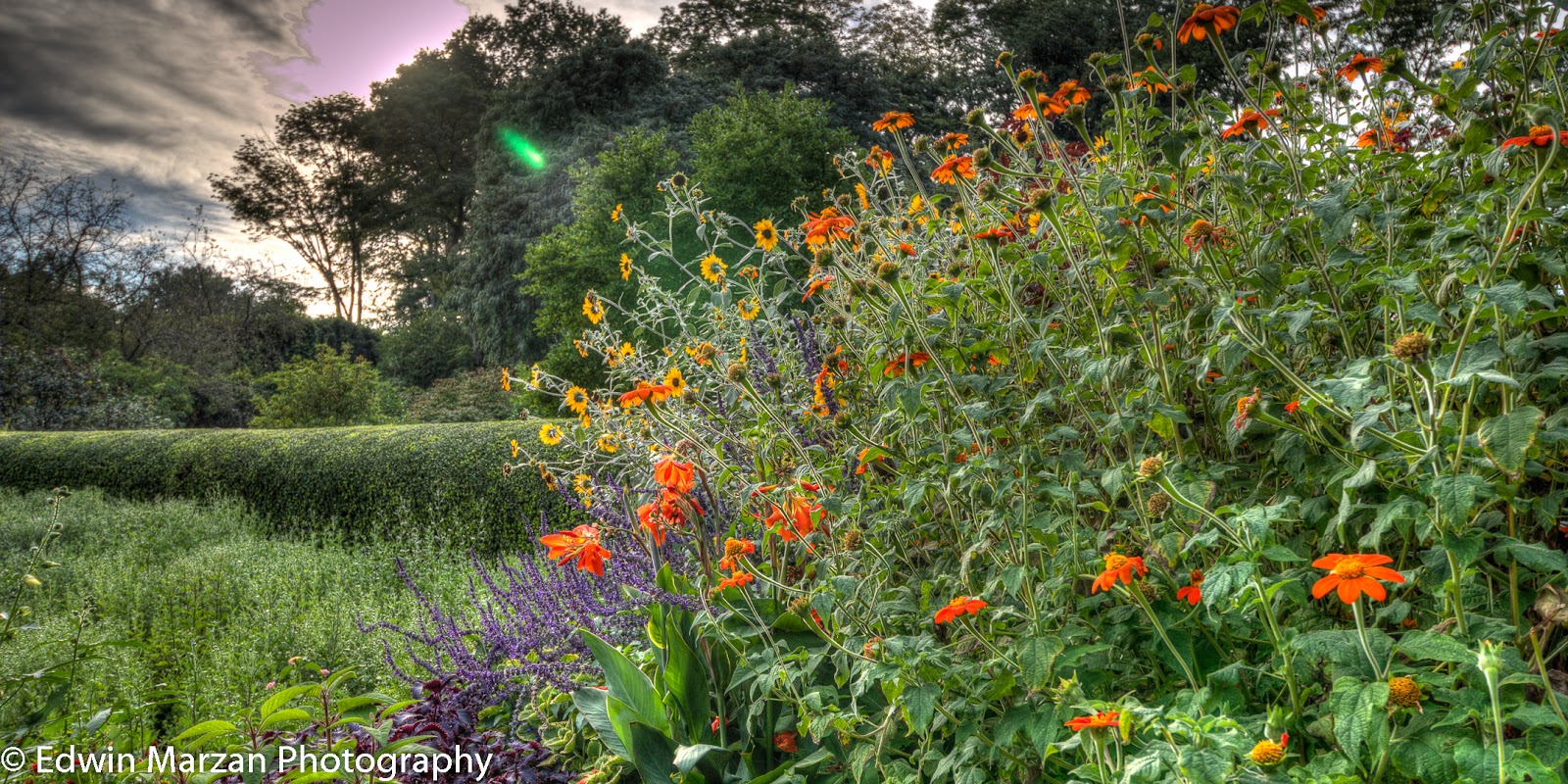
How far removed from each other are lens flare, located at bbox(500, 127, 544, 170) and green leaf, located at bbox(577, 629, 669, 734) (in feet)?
51.4

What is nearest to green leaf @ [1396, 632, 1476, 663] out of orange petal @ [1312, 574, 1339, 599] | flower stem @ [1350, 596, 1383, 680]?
flower stem @ [1350, 596, 1383, 680]

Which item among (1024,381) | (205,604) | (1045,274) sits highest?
(1045,274)

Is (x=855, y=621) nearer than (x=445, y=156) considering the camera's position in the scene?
Yes

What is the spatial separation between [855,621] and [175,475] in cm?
929

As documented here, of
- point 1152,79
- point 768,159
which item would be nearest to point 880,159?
point 1152,79

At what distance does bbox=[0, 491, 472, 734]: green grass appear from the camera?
122 inches

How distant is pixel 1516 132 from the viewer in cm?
118

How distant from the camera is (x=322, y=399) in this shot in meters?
11.7

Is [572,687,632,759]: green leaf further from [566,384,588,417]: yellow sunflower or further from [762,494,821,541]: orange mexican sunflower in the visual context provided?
[566,384,588,417]: yellow sunflower

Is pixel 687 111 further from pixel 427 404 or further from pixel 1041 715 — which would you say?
pixel 1041 715

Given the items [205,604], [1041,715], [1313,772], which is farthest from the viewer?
[205,604]

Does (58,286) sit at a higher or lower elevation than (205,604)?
higher

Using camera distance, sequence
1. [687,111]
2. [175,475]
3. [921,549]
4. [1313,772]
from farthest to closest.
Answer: [687,111] < [175,475] < [921,549] < [1313,772]

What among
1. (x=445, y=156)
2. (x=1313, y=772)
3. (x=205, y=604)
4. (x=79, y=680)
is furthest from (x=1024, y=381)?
(x=445, y=156)
